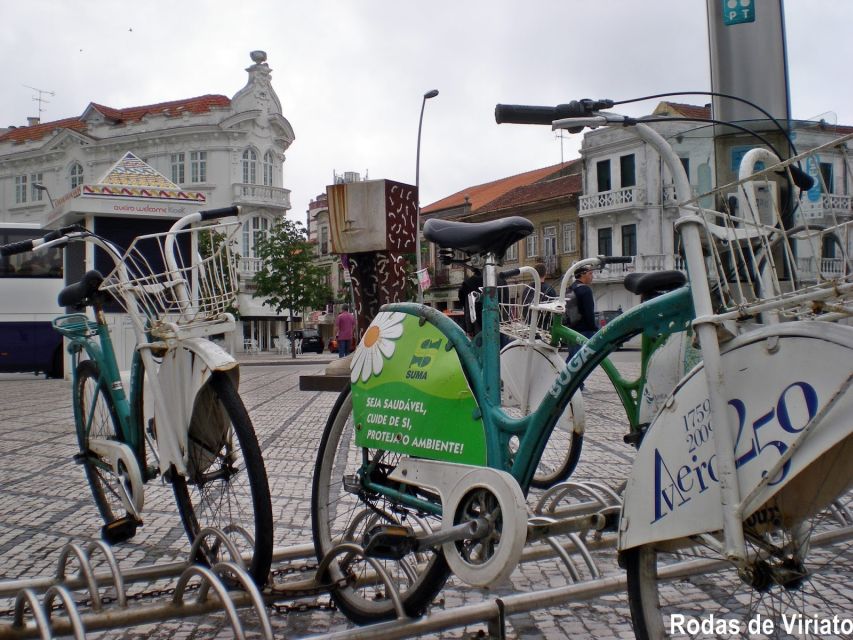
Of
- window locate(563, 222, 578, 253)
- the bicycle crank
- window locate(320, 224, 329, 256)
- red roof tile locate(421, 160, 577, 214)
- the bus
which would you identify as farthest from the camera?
window locate(320, 224, 329, 256)

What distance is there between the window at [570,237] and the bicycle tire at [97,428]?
41613 millimetres

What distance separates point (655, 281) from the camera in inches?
117

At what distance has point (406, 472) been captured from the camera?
9.05 ft

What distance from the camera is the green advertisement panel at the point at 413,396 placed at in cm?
259

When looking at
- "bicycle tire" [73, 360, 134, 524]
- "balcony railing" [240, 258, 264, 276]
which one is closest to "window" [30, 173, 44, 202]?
"balcony railing" [240, 258, 264, 276]

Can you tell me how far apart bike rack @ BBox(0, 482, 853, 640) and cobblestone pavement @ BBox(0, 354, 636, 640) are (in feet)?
0.41

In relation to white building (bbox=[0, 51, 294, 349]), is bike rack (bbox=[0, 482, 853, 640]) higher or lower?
lower

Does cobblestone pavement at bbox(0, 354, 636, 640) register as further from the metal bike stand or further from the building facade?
the building facade

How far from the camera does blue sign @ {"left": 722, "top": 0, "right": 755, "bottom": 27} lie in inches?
227

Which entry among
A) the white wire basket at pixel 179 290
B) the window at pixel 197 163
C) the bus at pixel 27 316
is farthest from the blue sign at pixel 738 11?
the window at pixel 197 163

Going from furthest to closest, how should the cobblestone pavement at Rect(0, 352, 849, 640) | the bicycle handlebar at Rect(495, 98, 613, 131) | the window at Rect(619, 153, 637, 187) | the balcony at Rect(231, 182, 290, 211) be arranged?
1. the balcony at Rect(231, 182, 290, 211)
2. the window at Rect(619, 153, 637, 187)
3. the cobblestone pavement at Rect(0, 352, 849, 640)
4. the bicycle handlebar at Rect(495, 98, 613, 131)

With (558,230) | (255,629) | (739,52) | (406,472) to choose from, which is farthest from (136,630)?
(558,230)

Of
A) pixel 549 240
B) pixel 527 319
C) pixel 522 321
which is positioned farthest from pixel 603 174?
pixel 522 321

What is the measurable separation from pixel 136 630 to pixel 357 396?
1.08 metres
